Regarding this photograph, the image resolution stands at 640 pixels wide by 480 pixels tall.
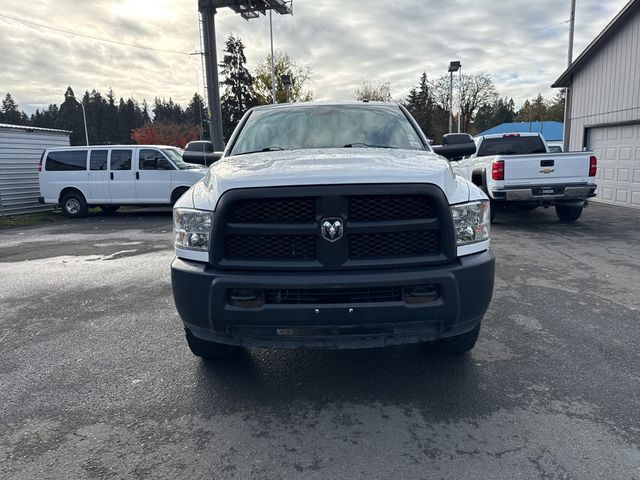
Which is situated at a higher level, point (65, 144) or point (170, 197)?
point (65, 144)

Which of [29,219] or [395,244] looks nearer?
[395,244]

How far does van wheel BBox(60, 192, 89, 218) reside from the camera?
1369 centimetres

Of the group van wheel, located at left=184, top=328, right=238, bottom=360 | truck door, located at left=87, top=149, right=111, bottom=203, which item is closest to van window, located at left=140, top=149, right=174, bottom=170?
truck door, located at left=87, top=149, right=111, bottom=203

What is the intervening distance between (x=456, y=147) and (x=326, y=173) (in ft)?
7.22

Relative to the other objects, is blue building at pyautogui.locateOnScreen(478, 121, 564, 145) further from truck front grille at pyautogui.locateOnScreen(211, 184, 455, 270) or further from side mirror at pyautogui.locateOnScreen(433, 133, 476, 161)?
truck front grille at pyautogui.locateOnScreen(211, 184, 455, 270)

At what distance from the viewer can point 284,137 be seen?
4023mm

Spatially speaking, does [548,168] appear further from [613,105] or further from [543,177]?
[613,105]

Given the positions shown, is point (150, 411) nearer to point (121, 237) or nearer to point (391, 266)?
point (391, 266)

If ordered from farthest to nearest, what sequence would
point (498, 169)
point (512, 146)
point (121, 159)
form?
point (121, 159) < point (512, 146) < point (498, 169)

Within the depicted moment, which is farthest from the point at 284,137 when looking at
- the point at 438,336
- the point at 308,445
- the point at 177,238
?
the point at 308,445

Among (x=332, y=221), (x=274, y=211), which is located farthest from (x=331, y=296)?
(x=274, y=211)

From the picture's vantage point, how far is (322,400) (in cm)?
294

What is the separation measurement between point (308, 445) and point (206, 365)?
1.26 meters

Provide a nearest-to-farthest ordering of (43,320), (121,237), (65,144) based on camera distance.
Result: (43,320) < (121,237) < (65,144)
